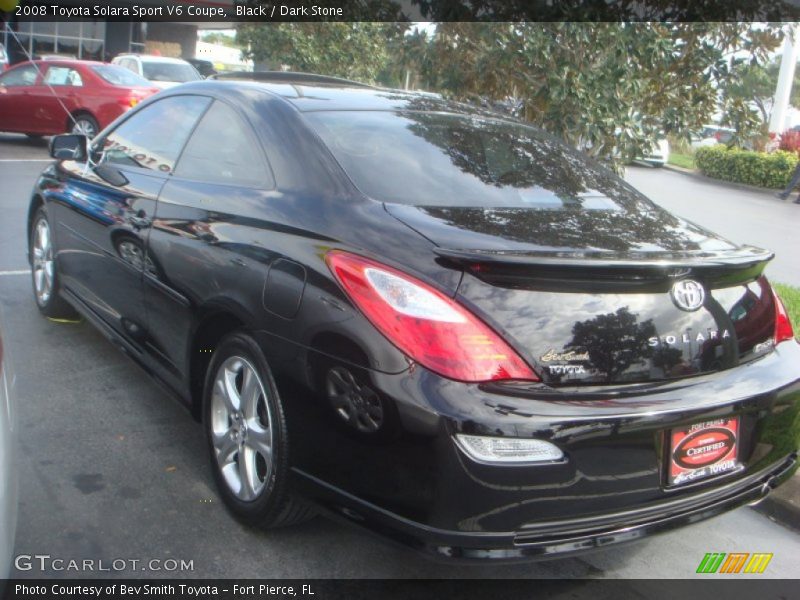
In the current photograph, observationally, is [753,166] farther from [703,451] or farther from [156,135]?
[703,451]

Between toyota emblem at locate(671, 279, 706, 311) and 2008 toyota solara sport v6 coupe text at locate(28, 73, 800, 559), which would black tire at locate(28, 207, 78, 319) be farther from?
toyota emblem at locate(671, 279, 706, 311)

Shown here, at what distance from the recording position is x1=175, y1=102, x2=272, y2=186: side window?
11.9ft

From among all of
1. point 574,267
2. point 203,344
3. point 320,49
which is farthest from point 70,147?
point 320,49

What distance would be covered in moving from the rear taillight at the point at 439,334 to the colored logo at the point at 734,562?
134 cm

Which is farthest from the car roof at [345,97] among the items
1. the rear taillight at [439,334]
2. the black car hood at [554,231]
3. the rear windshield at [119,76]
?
the rear windshield at [119,76]

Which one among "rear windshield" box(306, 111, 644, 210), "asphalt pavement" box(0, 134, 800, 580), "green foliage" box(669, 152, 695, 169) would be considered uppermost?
"rear windshield" box(306, 111, 644, 210)

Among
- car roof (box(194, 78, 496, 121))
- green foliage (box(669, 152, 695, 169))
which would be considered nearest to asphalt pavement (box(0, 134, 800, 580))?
car roof (box(194, 78, 496, 121))

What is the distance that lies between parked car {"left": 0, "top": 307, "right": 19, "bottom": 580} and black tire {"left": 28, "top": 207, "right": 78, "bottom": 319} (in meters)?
3.09

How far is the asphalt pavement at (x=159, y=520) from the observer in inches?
125

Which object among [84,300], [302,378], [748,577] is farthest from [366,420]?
[84,300]

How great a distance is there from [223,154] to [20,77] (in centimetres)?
1449

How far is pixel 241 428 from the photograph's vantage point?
338 cm

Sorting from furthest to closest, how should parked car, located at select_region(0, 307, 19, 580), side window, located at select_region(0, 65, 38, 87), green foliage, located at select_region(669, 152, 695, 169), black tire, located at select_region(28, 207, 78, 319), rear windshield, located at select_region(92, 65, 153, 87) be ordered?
1. green foliage, located at select_region(669, 152, 695, 169)
2. side window, located at select_region(0, 65, 38, 87)
3. rear windshield, located at select_region(92, 65, 153, 87)
4. black tire, located at select_region(28, 207, 78, 319)
5. parked car, located at select_region(0, 307, 19, 580)

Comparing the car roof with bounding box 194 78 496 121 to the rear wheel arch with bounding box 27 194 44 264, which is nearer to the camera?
the car roof with bounding box 194 78 496 121
